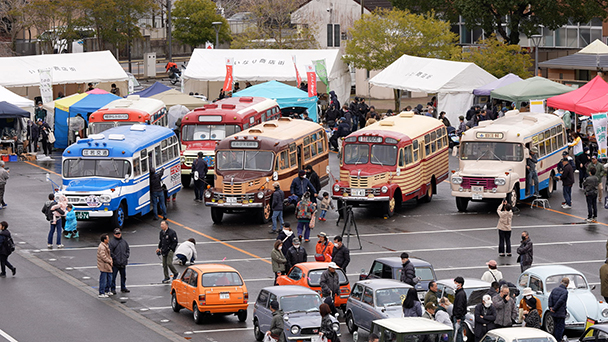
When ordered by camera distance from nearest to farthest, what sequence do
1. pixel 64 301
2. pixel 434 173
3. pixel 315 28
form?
pixel 64 301
pixel 434 173
pixel 315 28

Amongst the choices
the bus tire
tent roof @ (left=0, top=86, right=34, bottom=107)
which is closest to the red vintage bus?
tent roof @ (left=0, top=86, right=34, bottom=107)

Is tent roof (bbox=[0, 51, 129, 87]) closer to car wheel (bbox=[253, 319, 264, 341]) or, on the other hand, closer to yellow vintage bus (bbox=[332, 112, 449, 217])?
yellow vintage bus (bbox=[332, 112, 449, 217])

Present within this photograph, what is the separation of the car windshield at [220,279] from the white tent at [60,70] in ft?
106

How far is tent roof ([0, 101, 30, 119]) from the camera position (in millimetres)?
42656

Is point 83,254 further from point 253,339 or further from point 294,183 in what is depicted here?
point 253,339

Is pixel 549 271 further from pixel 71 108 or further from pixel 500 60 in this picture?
pixel 500 60

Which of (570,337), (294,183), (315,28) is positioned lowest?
(570,337)

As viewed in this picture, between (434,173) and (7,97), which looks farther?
(7,97)

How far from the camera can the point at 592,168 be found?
32.3 metres

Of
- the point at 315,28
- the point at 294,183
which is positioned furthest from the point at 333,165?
the point at 315,28

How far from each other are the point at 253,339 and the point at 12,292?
710 centimetres

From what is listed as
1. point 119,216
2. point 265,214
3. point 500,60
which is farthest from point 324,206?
point 500,60

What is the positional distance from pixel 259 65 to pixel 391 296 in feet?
117

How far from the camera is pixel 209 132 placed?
37.2 metres
